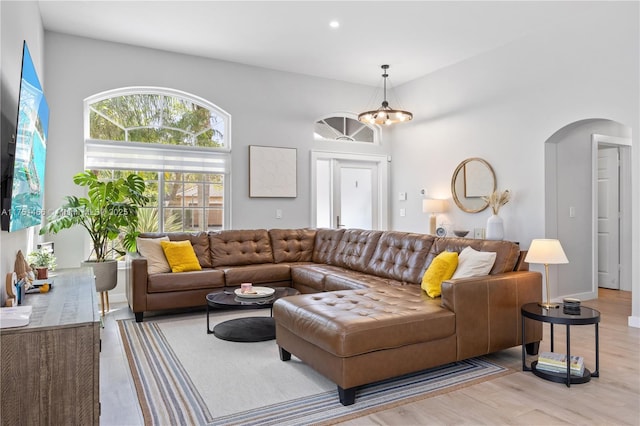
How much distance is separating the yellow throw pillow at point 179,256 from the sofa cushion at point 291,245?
3.64ft

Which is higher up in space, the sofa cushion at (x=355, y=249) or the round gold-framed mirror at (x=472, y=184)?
the round gold-framed mirror at (x=472, y=184)

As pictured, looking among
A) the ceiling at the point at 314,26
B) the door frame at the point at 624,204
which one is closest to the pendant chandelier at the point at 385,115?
the ceiling at the point at 314,26

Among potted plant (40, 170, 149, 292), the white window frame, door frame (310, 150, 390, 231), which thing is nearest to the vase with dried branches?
door frame (310, 150, 390, 231)

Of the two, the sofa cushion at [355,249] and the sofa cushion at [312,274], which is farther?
the sofa cushion at [355,249]

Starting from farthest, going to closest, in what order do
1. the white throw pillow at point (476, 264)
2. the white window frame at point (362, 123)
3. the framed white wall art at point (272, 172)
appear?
1. the white window frame at point (362, 123)
2. the framed white wall art at point (272, 172)
3. the white throw pillow at point (476, 264)

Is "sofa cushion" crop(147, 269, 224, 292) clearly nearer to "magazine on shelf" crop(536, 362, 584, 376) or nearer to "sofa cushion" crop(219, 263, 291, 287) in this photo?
"sofa cushion" crop(219, 263, 291, 287)

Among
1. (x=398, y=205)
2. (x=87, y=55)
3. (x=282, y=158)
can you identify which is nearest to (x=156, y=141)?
(x=87, y=55)

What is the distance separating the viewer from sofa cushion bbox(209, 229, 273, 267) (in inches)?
201

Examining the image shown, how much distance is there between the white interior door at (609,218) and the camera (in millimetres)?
6000

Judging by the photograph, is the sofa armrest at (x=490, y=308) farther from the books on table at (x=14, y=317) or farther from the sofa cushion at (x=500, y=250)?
the books on table at (x=14, y=317)

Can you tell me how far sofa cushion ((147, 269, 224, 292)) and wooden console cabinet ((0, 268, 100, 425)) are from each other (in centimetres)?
253

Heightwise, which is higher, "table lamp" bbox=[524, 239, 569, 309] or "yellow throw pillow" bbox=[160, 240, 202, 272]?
"table lamp" bbox=[524, 239, 569, 309]

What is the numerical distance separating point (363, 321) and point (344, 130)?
477cm

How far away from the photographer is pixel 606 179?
6.13m
